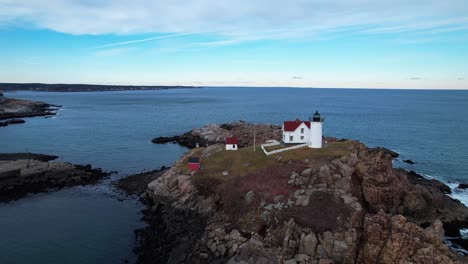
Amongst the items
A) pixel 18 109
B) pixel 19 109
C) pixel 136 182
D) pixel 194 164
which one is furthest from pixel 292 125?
pixel 19 109

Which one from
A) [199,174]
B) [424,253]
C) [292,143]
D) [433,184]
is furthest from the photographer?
[433,184]

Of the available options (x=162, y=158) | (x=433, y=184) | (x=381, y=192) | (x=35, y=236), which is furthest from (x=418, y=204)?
(x=162, y=158)

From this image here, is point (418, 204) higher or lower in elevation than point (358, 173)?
lower

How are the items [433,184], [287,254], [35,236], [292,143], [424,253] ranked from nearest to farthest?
1. [424,253]
2. [287,254]
3. [35,236]
4. [292,143]
5. [433,184]

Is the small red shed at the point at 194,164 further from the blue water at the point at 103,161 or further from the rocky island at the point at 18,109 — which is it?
the rocky island at the point at 18,109

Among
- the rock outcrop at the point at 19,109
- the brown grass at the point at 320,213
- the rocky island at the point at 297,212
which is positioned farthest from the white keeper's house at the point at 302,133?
the rock outcrop at the point at 19,109

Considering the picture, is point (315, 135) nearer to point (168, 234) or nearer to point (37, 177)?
point (168, 234)

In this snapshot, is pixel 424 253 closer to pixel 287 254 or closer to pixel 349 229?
pixel 349 229
